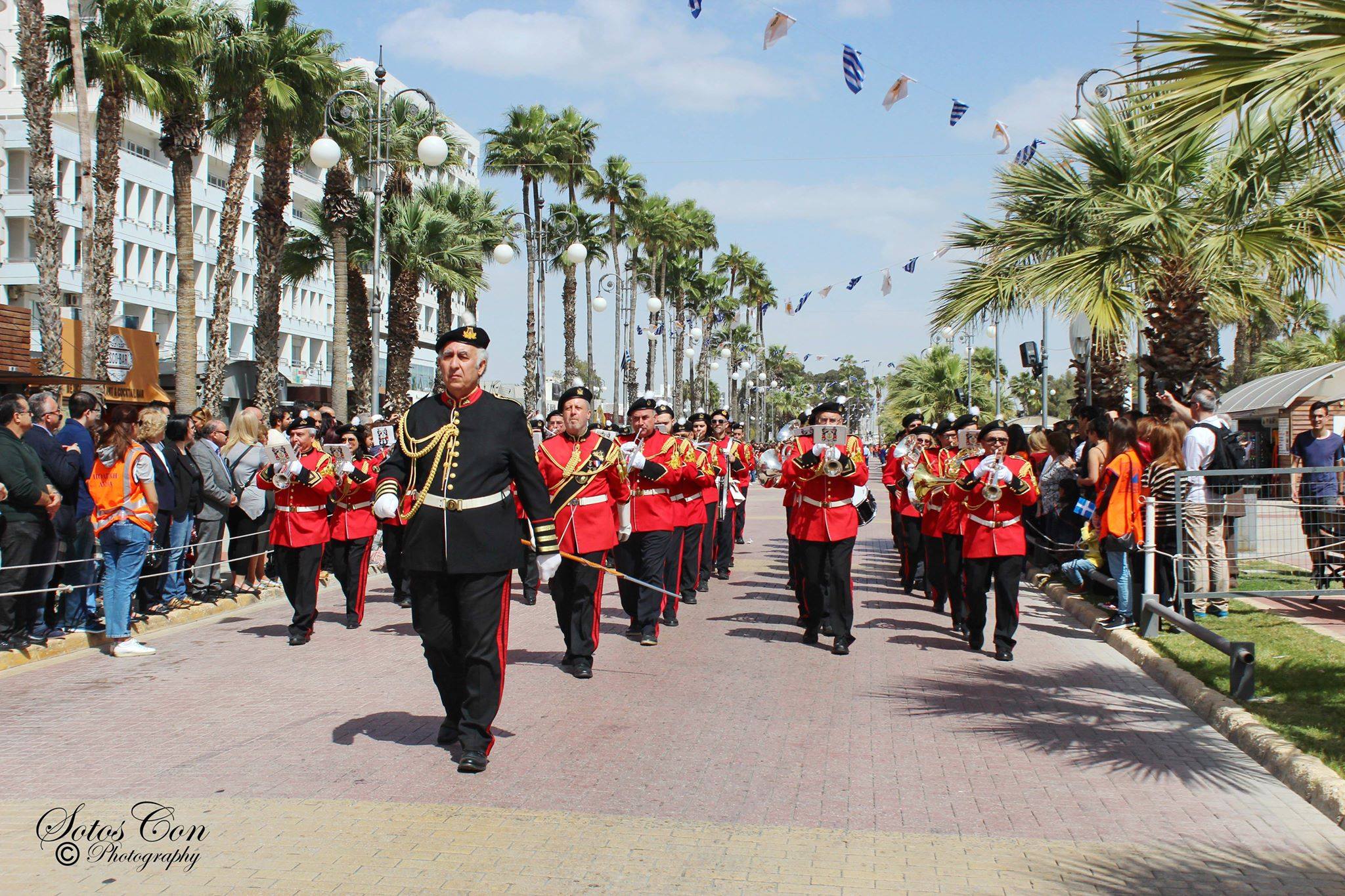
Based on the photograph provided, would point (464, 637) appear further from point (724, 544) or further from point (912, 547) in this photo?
point (724, 544)

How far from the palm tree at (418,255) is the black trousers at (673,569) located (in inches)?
897

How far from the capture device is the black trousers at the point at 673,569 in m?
11.4

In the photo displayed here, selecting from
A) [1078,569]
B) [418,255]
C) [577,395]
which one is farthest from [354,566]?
[418,255]

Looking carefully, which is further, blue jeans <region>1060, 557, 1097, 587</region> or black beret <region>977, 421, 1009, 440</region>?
blue jeans <region>1060, 557, 1097, 587</region>

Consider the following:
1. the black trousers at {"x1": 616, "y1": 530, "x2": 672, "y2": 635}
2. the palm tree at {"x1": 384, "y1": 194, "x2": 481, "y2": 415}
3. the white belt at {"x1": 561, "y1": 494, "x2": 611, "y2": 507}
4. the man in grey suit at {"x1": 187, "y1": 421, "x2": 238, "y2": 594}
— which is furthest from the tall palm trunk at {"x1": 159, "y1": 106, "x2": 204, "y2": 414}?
the white belt at {"x1": 561, "y1": 494, "x2": 611, "y2": 507}

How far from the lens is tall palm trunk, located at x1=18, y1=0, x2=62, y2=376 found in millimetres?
20641

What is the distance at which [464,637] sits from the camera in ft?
21.1

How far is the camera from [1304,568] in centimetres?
1020

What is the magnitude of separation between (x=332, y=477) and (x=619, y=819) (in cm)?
577

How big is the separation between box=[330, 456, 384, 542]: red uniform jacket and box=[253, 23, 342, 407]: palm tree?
17.7 meters

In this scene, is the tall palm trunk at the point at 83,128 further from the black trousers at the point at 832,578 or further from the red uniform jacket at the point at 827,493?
the black trousers at the point at 832,578

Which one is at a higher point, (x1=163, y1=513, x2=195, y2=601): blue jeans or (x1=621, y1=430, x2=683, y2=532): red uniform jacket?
(x1=621, y1=430, x2=683, y2=532): red uniform jacket

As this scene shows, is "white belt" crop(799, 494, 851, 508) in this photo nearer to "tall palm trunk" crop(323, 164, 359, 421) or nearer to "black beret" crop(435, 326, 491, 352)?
"black beret" crop(435, 326, 491, 352)

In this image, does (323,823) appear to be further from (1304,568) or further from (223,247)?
(223,247)
